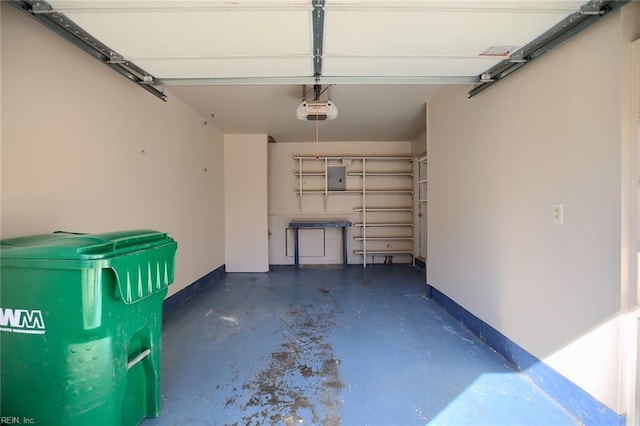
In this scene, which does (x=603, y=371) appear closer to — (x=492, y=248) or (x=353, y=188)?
(x=492, y=248)

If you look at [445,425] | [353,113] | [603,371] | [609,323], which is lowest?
[445,425]

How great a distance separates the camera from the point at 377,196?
551 cm

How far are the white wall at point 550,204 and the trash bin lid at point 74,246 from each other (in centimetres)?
230

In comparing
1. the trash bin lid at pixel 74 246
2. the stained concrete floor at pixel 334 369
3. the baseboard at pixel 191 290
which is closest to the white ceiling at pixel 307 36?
the trash bin lid at pixel 74 246

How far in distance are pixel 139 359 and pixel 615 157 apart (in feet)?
8.28

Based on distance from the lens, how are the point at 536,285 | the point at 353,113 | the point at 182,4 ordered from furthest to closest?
the point at 353,113
the point at 536,285
the point at 182,4

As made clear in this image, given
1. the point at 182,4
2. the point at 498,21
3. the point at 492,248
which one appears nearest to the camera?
the point at 182,4

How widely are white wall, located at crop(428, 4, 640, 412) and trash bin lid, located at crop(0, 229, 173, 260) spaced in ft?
7.56

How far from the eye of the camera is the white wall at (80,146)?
1.45 meters

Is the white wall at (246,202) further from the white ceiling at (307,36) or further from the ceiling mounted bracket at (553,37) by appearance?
the ceiling mounted bracket at (553,37)

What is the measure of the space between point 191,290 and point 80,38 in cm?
281

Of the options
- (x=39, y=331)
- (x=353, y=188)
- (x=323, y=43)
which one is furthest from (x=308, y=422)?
(x=353, y=188)

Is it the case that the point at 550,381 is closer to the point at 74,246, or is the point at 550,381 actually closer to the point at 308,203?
the point at 74,246

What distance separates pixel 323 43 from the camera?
5.40 ft
